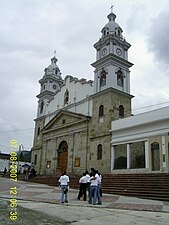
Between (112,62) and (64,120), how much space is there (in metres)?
9.21

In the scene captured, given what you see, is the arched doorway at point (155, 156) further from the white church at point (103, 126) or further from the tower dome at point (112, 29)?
the tower dome at point (112, 29)

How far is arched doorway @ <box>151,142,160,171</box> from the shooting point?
1945 centimetres

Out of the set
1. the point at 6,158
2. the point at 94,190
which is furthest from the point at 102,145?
the point at 6,158

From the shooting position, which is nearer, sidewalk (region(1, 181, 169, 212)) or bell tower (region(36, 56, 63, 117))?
sidewalk (region(1, 181, 169, 212))

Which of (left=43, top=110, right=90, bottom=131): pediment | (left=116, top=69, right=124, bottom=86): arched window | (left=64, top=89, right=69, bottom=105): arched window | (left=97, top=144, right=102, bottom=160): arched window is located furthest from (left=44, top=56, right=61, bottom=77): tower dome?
(left=97, top=144, right=102, bottom=160): arched window

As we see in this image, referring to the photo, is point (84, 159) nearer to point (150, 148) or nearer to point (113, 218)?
point (150, 148)

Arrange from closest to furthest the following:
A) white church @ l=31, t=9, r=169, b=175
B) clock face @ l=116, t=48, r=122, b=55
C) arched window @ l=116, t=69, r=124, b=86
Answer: white church @ l=31, t=9, r=169, b=175
arched window @ l=116, t=69, r=124, b=86
clock face @ l=116, t=48, r=122, b=55

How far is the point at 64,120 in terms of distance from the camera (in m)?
30.4

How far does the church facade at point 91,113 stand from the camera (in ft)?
81.1

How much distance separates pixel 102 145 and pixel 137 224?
57.1ft

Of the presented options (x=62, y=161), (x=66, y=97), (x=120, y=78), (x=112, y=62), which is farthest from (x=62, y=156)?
(x=112, y=62)

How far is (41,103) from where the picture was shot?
37.6m

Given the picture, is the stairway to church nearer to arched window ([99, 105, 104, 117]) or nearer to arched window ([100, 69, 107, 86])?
arched window ([99, 105, 104, 117])

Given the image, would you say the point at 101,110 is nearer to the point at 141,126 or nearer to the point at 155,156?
the point at 141,126
